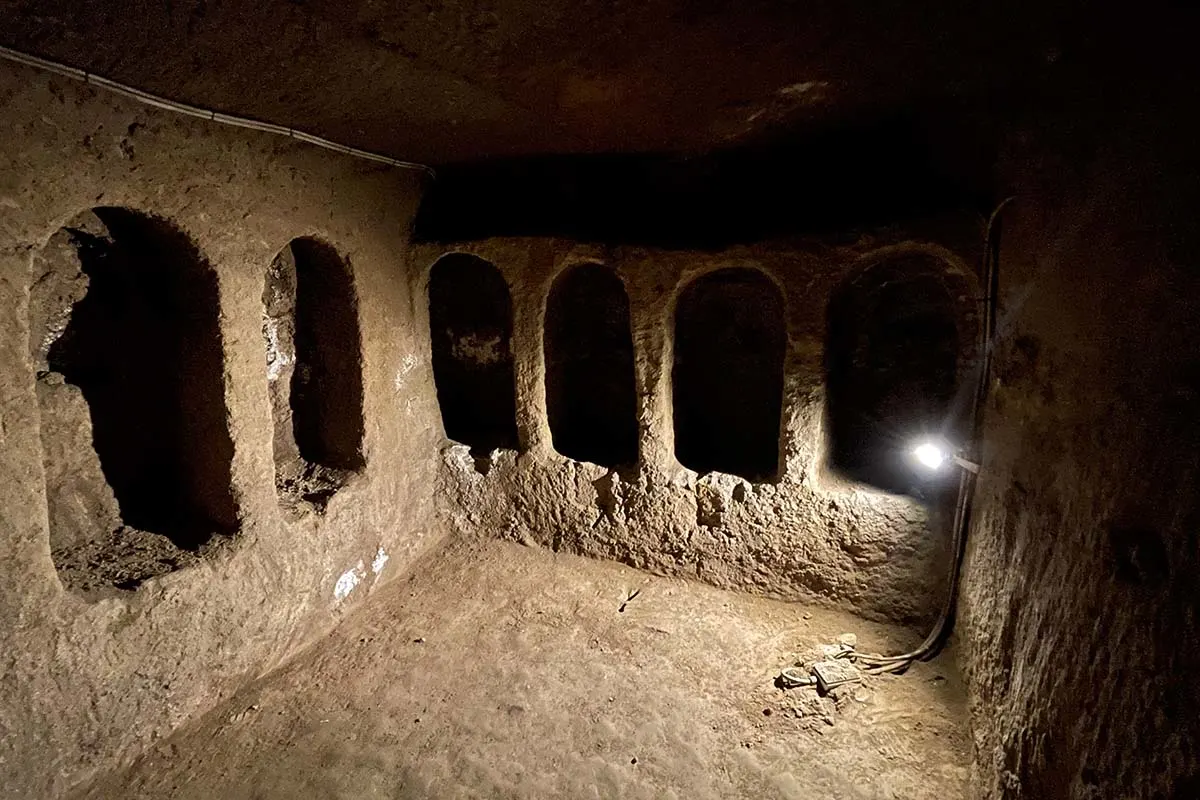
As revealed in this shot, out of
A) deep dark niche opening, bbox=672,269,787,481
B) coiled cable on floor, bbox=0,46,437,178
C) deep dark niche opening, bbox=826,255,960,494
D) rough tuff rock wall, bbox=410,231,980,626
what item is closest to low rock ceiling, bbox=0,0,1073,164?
coiled cable on floor, bbox=0,46,437,178

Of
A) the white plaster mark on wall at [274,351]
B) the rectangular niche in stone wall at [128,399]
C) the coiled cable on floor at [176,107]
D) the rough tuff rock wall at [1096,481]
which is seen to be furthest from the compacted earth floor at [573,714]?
the coiled cable on floor at [176,107]

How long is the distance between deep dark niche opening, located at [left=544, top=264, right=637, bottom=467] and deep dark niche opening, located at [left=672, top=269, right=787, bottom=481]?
0.43 meters

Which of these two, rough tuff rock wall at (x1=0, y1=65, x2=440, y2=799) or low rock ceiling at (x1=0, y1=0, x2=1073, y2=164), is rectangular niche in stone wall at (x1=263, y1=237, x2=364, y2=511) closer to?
rough tuff rock wall at (x1=0, y1=65, x2=440, y2=799)

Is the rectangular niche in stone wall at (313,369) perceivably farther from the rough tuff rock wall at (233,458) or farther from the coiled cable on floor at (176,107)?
the coiled cable on floor at (176,107)

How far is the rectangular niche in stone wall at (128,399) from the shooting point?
2.98 meters

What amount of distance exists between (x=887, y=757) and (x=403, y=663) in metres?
2.36

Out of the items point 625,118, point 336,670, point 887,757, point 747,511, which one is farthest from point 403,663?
point 625,118

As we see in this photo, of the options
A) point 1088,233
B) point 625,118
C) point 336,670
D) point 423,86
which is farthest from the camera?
point 336,670

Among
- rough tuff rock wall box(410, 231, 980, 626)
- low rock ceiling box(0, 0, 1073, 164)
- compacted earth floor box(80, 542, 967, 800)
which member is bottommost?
compacted earth floor box(80, 542, 967, 800)

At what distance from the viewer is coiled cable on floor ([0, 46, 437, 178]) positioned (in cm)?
228

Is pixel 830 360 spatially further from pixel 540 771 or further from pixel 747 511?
pixel 540 771

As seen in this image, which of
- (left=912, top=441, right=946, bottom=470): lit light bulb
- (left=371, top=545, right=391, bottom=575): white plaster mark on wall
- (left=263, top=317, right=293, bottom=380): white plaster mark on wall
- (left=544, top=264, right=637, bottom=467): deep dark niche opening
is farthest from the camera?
(left=544, top=264, right=637, bottom=467): deep dark niche opening

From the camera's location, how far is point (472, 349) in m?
5.28

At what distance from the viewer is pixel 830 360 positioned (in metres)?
3.88
